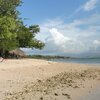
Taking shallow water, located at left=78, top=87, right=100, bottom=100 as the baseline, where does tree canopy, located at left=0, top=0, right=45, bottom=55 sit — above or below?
above

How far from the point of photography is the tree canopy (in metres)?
36.6

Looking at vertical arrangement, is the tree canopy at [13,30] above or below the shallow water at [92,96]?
above

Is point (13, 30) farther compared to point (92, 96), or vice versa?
point (13, 30)

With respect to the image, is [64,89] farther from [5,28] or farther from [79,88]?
[5,28]

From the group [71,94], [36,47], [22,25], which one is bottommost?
[71,94]

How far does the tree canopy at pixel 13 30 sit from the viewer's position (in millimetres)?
36591

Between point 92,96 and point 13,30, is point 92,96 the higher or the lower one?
the lower one

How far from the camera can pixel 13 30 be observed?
136 ft

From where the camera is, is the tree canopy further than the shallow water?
Yes

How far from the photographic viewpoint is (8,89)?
15.4 metres

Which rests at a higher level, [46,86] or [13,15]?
[13,15]

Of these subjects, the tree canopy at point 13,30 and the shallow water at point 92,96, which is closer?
the shallow water at point 92,96

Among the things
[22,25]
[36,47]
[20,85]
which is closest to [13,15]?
[22,25]

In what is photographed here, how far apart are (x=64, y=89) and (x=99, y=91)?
5.52ft
